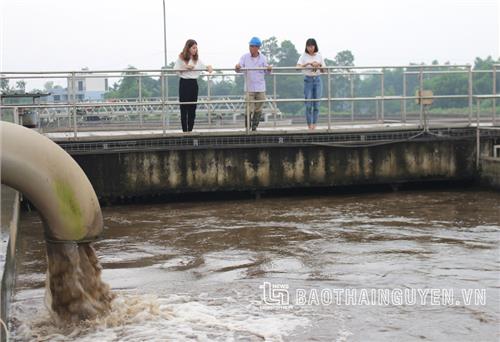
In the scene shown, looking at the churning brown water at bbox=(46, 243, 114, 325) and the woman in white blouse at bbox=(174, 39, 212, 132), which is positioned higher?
the woman in white blouse at bbox=(174, 39, 212, 132)

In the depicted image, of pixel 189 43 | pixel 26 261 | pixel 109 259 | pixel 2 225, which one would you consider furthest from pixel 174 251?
pixel 189 43

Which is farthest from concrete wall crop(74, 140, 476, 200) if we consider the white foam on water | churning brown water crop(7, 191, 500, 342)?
the white foam on water

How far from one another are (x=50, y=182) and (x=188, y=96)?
8.09 meters

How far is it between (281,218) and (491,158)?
14.6 ft

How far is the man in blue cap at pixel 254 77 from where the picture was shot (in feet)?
46.0

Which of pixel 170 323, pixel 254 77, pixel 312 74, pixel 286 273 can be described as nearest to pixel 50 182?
pixel 170 323

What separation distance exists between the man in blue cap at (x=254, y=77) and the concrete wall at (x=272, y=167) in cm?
86

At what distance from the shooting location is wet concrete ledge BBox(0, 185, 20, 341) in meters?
5.43

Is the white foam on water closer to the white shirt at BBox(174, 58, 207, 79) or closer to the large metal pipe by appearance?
the large metal pipe

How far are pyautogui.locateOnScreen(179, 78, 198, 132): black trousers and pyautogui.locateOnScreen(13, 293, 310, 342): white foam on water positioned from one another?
7346mm

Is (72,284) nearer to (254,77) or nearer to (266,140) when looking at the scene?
(266,140)

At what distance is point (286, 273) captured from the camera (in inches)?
304

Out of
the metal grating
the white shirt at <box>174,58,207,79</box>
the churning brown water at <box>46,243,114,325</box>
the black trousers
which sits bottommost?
the churning brown water at <box>46,243,114,325</box>

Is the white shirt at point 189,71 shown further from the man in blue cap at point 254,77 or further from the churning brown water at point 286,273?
the churning brown water at point 286,273
